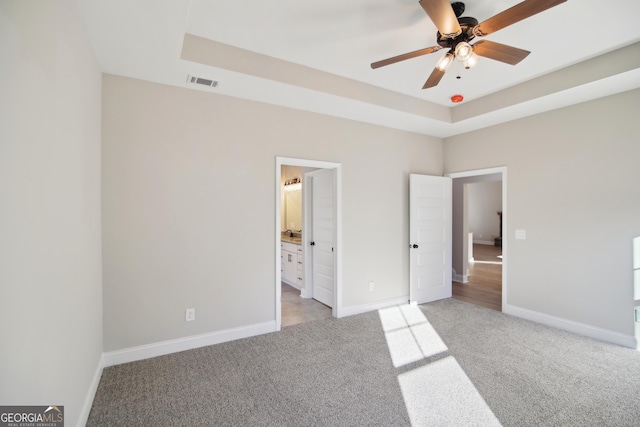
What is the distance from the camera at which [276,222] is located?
139 inches

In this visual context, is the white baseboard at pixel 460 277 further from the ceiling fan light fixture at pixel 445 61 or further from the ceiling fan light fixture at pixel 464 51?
the ceiling fan light fixture at pixel 464 51

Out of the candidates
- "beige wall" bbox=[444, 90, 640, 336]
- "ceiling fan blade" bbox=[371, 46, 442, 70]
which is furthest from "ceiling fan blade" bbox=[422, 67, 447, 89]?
→ "beige wall" bbox=[444, 90, 640, 336]

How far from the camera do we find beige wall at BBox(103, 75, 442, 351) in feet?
8.99

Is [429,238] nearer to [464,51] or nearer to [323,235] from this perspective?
[323,235]

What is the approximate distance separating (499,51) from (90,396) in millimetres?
3928

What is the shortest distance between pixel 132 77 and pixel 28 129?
1918 millimetres

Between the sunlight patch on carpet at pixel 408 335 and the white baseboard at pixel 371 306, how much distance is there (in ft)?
0.28

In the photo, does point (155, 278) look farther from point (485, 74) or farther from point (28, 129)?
point (485, 74)

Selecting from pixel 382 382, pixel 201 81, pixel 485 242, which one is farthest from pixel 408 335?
pixel 485 242

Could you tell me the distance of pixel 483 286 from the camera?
5.59m

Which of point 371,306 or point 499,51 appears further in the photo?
point 371,306

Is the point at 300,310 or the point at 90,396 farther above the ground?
the point at 90,396

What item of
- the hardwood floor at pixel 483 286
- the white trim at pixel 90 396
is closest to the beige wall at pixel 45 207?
the white trim at pixel 90 396

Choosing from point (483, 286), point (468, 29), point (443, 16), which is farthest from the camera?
point (483, 286)
